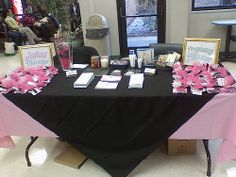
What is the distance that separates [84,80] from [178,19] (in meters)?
3.23

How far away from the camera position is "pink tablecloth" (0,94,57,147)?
1.92 meters

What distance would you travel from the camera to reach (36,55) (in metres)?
2.31

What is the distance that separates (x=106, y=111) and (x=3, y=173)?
44.0 inches

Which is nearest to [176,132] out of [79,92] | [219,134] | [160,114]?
[160,114]

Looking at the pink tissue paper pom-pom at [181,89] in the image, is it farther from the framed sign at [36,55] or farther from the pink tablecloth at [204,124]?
the framed sign at [36,55]

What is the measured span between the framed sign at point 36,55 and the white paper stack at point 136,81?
2.79ft

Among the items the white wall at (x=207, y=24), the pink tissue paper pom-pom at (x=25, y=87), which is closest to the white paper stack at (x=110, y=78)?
the pink tissue paper pom-pom at (x=25, y=87)

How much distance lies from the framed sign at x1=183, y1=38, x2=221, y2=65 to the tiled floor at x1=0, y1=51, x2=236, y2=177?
2.57 ft

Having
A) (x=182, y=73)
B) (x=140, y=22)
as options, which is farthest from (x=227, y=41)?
(x=182, y=73)

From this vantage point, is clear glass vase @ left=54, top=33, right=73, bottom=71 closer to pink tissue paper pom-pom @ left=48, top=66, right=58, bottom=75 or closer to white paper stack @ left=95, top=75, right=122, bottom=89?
pink tissue paper pom-pom @ left=48, top=66, right=58, bottom=75

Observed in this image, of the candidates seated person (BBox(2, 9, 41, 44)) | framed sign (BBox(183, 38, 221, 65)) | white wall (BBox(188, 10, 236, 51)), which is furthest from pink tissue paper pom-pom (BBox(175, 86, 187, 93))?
seated person (BBox(2, 9, 41, 44))

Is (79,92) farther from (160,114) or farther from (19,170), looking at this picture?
(19,170)

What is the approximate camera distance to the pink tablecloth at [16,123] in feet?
6.31

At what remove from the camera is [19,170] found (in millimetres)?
2158
